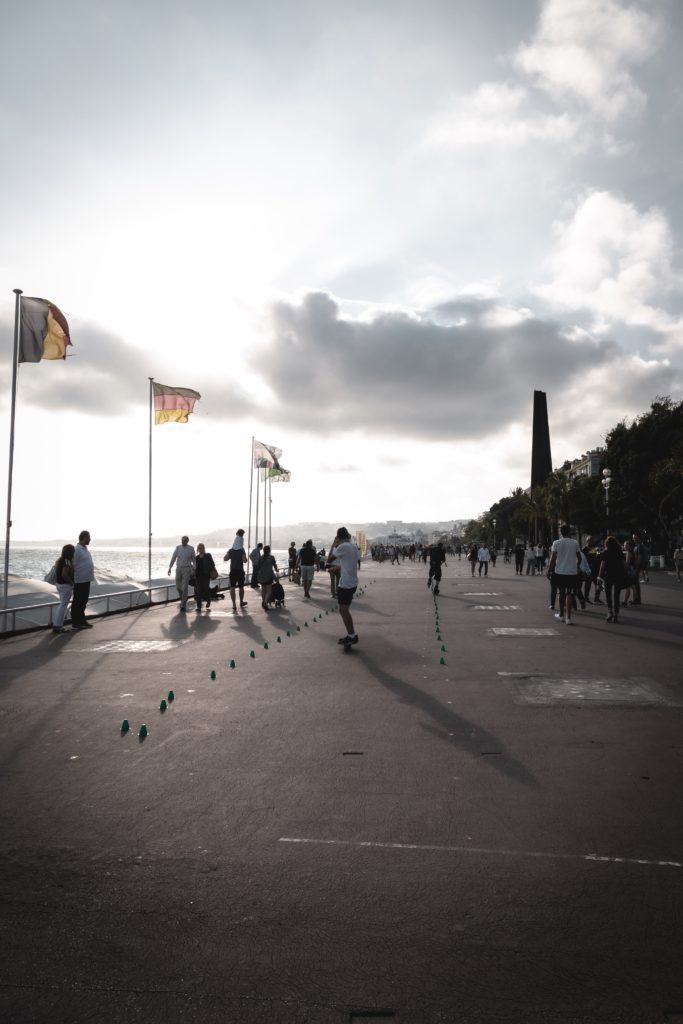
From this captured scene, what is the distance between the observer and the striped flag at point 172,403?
24.5 metres

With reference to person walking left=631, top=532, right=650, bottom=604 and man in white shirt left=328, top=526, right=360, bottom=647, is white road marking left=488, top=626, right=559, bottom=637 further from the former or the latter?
person walking left=631, top=532, right=650, bottom=604

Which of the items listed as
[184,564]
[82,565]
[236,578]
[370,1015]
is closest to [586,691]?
[370,1015]

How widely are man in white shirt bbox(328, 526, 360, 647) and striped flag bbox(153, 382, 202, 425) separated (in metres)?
13.3

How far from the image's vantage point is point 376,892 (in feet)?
11.7

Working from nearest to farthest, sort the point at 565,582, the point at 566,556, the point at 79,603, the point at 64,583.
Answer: the point at 64,583 → the point at 79,603 → the point at 566,556 → the point at 565,582

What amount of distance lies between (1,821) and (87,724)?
251 centimetres

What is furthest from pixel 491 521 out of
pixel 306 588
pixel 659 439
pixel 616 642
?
pixel 616 642

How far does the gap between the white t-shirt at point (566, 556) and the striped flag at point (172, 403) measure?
14.3 metres

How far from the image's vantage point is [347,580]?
12.4 m

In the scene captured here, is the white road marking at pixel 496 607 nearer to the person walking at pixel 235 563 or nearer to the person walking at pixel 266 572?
the person walking at pixel 266 572

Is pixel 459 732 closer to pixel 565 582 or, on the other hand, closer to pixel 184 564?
pixel 565 582

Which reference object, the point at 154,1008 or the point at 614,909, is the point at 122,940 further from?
the point at 614,909

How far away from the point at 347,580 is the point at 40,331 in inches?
431

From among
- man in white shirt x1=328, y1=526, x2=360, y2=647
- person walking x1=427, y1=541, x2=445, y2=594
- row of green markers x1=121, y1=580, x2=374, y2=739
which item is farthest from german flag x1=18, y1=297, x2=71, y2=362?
person walking x1=427, y1=541, x2=445, y2=594
